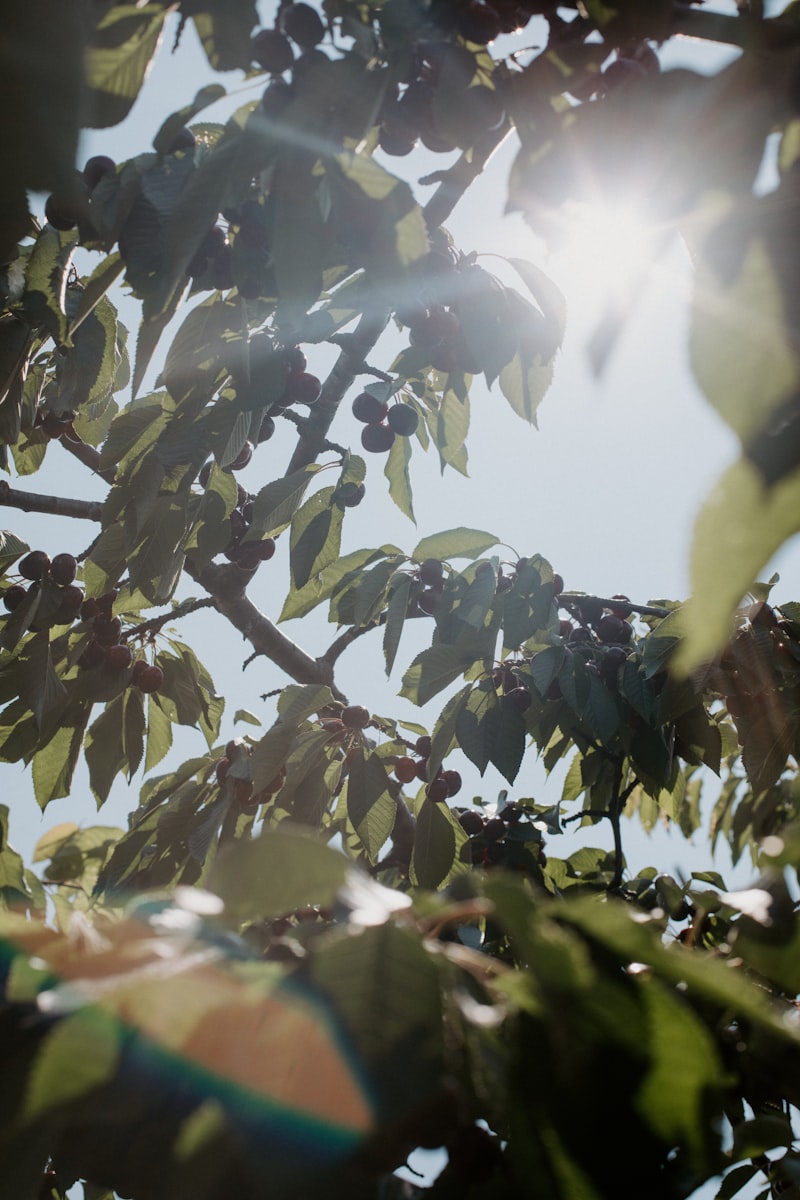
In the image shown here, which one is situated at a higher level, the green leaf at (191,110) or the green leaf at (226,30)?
the green leaf at (191,110)

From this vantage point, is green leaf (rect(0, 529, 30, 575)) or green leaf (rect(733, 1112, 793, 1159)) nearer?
green leaf (rect(733, 1112, 793, 1159))

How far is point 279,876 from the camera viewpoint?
729 millimetres

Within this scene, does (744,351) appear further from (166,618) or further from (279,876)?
(166,618)

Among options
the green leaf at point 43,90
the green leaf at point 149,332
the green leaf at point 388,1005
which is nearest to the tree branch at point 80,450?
the green leaf at point 149,332

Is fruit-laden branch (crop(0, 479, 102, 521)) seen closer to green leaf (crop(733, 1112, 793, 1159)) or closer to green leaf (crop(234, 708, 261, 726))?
green leaf (crop(234, 708, 261, 726))

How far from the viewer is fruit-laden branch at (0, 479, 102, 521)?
2.88 metres

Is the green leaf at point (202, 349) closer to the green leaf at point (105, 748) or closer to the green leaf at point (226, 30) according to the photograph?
the green leaf at point (226, 30)

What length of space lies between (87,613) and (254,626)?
0.57 metres

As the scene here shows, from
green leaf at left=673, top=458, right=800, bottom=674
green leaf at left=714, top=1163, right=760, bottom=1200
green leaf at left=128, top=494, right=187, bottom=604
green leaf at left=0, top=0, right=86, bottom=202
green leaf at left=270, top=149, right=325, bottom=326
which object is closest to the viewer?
green leaf at left=673, top=458, right=800, bottom=674

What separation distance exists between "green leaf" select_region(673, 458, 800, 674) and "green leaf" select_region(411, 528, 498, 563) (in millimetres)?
2076

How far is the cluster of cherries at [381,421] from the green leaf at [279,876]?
1906mm

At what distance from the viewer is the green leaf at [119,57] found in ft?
3.52

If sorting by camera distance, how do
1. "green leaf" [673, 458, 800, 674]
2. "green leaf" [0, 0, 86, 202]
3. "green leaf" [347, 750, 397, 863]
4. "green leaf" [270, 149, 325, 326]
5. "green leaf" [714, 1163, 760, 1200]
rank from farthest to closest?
"green leaf" [347, 750, 397, 863] → "green leaf" [714, 1163, 760, 1200] → "green leaf" [270, 149, 325, 326] → "green leaf" [0, 0, 86, 202] → "green leaf" [673, 458, 800, 674]

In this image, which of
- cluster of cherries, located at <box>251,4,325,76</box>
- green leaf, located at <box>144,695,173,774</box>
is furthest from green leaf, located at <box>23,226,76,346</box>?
green leaf, located at <box>144,695,173,774</box>
